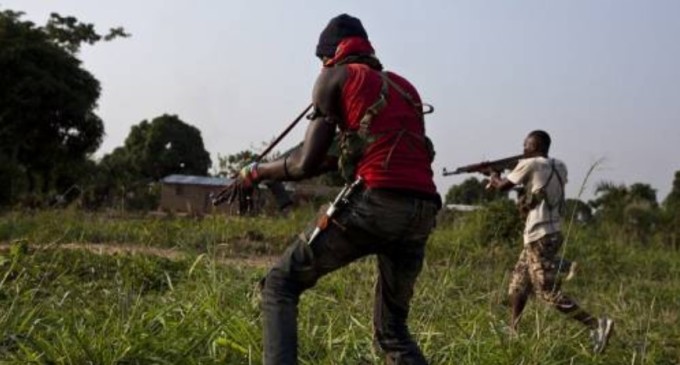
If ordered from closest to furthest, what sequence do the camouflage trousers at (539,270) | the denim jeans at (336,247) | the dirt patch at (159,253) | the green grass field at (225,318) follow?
the denim jeans at (336,247) → the green grass field at (225,318) → the dirt patch at (159,253) → the camouflage trousers at (539,270)

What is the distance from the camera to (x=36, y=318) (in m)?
4.06

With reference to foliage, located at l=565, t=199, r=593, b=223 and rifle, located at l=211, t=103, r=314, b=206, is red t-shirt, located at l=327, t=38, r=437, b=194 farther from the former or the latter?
foliage, located at l=565, t=199, r=593, b=223

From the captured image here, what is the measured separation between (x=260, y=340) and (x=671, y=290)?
6.34m

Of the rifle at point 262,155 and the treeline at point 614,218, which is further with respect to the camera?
the treeline at point 614,218

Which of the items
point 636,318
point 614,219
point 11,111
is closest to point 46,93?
point 11,111

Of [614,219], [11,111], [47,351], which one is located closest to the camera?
[47,351]

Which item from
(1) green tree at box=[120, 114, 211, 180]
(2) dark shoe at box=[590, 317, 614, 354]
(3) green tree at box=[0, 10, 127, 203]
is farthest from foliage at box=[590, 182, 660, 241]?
(1) green tree at box=[120, 114, 211, 180]

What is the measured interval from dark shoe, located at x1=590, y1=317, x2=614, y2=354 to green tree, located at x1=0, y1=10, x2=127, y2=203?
25.8 m

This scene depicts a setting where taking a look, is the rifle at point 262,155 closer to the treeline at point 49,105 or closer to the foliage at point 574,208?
the foliage at point 574,208

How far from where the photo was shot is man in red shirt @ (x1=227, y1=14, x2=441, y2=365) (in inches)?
129

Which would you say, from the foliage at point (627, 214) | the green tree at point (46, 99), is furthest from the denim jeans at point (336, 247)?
the green tree at point (46, 99)

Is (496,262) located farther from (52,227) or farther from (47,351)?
(47,351)

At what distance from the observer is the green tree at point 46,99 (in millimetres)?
29531

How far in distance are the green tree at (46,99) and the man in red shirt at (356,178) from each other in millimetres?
26473
